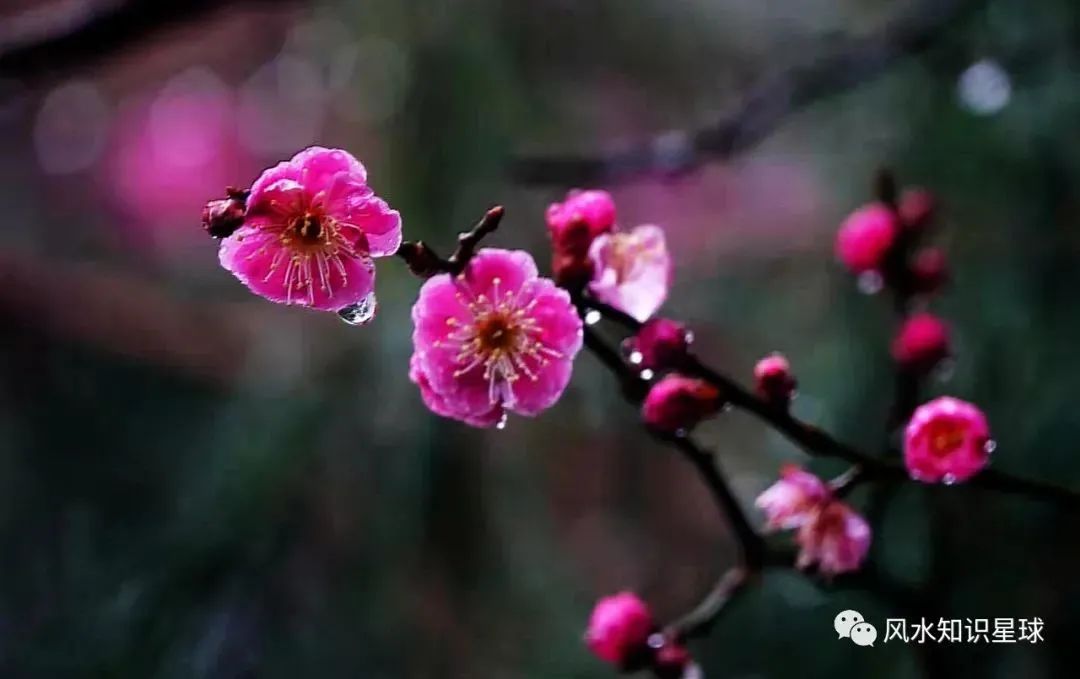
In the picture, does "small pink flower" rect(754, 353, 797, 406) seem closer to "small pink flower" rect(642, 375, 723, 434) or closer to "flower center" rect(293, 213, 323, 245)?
"small pink flower" rect(642, 375, 723, 434)

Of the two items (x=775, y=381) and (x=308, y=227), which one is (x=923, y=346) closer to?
(x=775, y=381)

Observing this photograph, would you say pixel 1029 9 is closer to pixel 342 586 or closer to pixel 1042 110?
pixel 1042 110

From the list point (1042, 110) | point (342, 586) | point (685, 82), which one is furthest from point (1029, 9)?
point (342, 586)

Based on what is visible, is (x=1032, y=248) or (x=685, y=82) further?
(x=685, y=82)

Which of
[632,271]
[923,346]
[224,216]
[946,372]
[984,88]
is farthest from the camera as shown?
[984,88]

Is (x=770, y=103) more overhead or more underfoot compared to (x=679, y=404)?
more overhead

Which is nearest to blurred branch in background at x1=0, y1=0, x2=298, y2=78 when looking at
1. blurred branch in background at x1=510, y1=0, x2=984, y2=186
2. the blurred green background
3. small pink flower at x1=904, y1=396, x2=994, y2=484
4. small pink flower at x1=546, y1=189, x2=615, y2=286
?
the blurred green background

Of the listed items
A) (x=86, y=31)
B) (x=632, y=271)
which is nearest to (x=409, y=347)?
(x=86, y=31)
